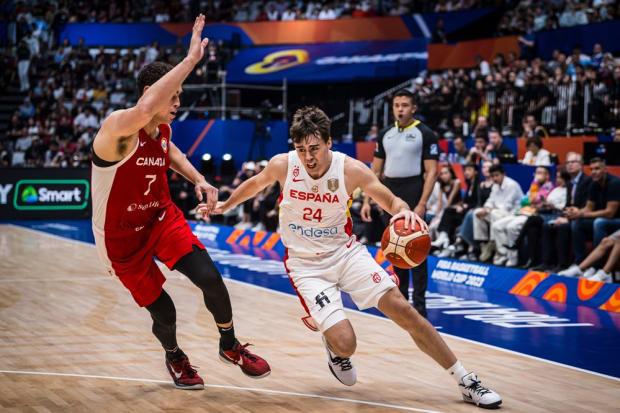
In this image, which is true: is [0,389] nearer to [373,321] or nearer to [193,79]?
[373,321]

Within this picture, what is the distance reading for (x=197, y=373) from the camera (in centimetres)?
553

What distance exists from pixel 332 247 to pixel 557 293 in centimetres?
501

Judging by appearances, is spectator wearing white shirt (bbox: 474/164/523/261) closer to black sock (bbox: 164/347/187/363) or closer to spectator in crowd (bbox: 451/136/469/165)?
spectator in crowd (bbox: 451/136/469/165)

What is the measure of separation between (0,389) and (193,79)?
16.2 m

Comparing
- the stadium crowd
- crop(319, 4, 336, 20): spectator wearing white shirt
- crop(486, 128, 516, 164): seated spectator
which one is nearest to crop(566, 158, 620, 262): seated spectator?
the stadium crowd

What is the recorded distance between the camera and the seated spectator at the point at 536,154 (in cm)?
1187

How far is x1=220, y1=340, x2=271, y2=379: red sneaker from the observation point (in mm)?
5297

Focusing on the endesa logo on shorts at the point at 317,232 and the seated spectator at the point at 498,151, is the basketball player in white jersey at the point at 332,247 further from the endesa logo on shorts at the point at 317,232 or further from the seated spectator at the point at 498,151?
the seated spectator at the point at 498,151

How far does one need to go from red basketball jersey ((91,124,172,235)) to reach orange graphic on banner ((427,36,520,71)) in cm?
1596

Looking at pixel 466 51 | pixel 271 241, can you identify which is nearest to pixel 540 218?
pixel 271 241

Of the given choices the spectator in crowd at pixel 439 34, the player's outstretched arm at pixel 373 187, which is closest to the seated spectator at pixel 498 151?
the player's outstretched arm at pixel 373 187

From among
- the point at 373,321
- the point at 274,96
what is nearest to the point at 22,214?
the point at 274,96

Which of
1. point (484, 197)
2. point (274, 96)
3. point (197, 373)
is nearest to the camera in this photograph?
point (197, 373)

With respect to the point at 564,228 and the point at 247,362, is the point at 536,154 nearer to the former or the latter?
the point at 564,228
